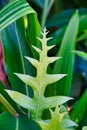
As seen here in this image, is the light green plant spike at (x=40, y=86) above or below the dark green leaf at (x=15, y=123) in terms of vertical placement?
above

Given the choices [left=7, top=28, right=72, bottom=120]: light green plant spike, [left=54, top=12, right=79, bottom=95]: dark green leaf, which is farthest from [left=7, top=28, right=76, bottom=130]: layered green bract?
[left=54, top=12, right=79, bottom=95]: dark green leaf

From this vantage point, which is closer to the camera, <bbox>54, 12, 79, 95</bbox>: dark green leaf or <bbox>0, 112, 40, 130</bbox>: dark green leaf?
<bbox>0, 112, 40, 130</bbox>: dark green leaf

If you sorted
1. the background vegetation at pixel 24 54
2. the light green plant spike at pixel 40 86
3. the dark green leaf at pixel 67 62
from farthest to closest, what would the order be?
the dark green leaf at pixel 67 62
the background vegetation at pixel 24 54
the light green plant spike at pixel 40 86

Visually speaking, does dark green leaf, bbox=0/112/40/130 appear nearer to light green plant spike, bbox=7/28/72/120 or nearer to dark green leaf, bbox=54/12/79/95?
light green plant spike, bbox=7/28/72/120

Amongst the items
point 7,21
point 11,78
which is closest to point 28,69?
point 11,78

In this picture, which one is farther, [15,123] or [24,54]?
[24,54]

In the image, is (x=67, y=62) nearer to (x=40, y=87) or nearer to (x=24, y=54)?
(x=24, y=54)

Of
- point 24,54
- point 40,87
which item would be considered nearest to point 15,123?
point 40,87

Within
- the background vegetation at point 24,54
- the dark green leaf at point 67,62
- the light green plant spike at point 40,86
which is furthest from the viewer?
the dark green leaf at point 67,62

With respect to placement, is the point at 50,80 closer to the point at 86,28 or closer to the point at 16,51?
the point at 16,51

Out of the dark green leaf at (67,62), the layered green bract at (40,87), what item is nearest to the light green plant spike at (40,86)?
the layered green bract at (40,87)

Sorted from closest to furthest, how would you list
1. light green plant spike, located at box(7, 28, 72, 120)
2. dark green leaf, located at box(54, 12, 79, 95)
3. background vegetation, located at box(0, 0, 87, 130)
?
→ 1. light green plant spike, located at box(7, 28, 72, 120)
2. background vegetation, located at box(0, 0, 87, 130)
3. dark green leaf, located at box(54, 12, 79, 95)

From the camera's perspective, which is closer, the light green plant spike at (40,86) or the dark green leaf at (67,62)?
Answer: the light green plant spike at (40,86)

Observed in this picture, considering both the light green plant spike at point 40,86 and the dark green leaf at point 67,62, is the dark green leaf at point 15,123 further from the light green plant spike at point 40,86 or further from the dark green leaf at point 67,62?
the dark green leaf at point 67,62
